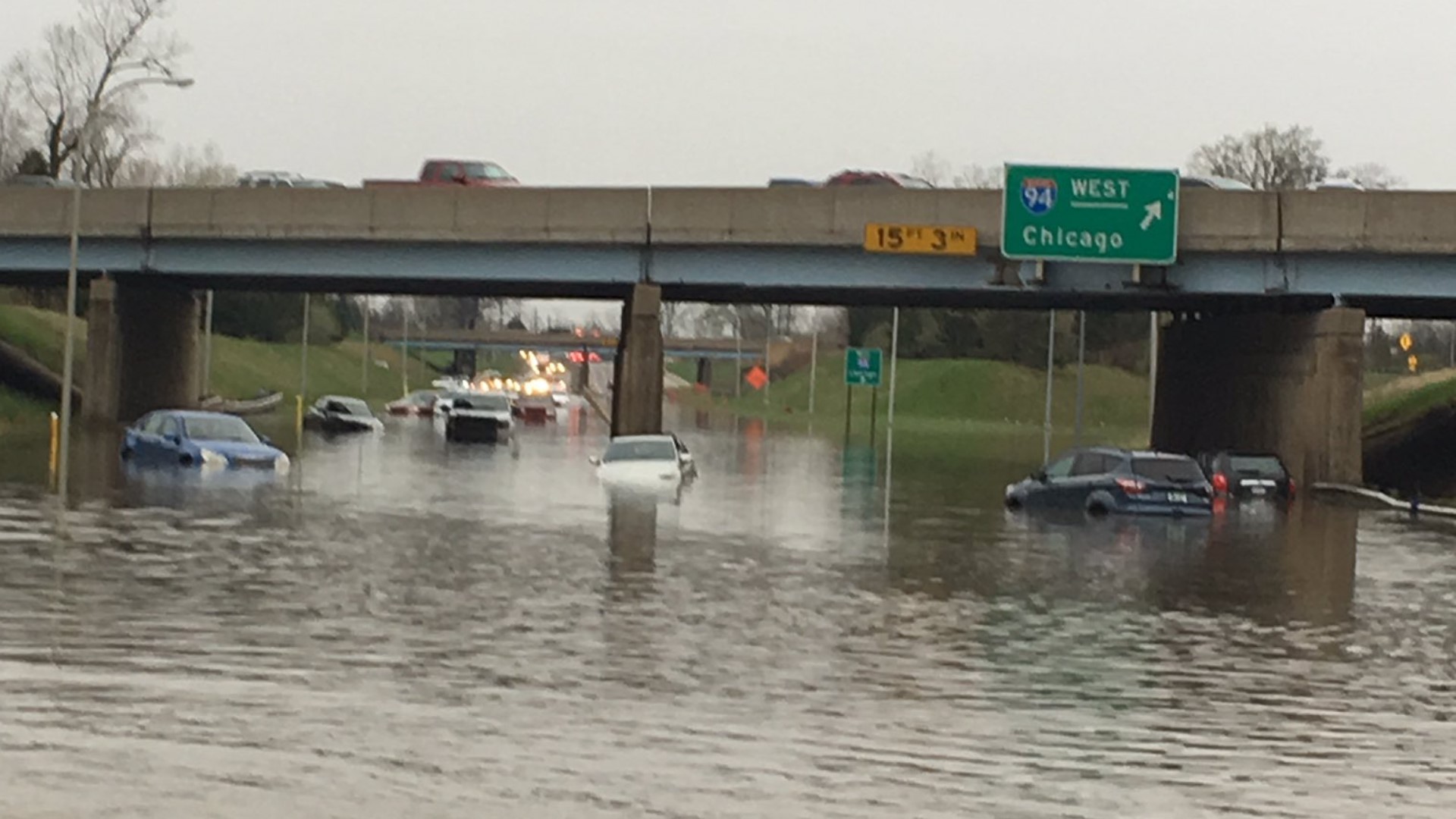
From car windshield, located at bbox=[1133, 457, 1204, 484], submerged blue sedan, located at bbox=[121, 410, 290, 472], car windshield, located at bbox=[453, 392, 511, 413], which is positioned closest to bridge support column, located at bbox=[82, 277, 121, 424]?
car windshield, located at bbox=[453, 392, 511, 413]

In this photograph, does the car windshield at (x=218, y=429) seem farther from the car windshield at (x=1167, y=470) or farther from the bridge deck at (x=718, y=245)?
the car windshield at (x=1167, y=470)

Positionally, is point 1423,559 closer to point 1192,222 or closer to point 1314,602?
point 1314,602

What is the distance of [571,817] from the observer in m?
11.3

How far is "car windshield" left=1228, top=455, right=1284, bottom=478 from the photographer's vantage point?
51406 mm

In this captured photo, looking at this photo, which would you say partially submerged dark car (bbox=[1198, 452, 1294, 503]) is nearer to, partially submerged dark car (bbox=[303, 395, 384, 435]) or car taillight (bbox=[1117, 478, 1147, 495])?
car taillight (bbox=[1117, 478, 1147, 495])

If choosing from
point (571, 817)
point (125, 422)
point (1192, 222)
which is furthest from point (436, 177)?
point (571, 817)

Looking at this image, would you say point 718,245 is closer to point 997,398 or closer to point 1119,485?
point 1119,485

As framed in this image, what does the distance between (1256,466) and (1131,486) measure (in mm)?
10500

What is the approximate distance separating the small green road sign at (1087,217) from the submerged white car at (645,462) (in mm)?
11923

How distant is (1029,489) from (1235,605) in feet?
61.4

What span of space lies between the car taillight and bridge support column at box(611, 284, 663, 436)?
21.1 meters

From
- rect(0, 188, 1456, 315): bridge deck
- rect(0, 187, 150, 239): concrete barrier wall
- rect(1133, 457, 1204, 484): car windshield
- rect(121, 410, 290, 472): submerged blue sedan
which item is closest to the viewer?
rect(1133, 457, 1204, 484): car windshield

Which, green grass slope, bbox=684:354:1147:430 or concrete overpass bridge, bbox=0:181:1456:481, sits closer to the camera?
concrete overpass bridge, bbox=0:181:1456:481

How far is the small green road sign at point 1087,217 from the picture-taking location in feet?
189
